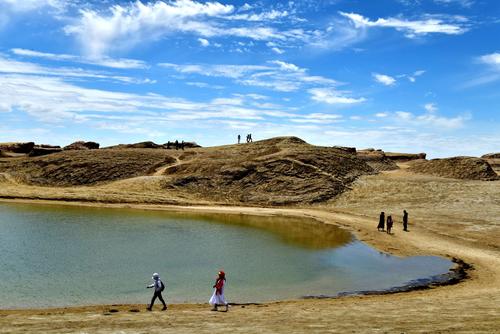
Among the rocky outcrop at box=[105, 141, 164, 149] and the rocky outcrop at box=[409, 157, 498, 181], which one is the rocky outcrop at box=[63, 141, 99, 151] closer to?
the rocky outcrop at box=[105, 141, 164, 149]

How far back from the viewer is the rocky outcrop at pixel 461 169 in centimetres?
7788

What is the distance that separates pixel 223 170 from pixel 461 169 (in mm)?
42270

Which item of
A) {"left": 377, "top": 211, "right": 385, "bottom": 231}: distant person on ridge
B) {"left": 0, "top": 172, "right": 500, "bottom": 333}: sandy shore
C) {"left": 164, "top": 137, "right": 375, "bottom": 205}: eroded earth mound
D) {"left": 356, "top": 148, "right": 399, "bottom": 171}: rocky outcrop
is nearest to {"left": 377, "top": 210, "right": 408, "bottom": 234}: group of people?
{"left": 377, "top": 211, "right": 385, "bottom": 231}: distant person on ridge

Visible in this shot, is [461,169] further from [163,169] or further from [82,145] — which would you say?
[82,145]

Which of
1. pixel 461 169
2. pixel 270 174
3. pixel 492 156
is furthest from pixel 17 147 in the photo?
pixel 492 156

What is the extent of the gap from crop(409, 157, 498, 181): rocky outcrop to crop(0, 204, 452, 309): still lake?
42087 mm

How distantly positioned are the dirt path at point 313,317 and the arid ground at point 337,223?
4 centimetres

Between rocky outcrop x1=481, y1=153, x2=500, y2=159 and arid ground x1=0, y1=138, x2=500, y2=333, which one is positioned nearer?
arid ground x1=0, y1=138, x2=500, y2=333

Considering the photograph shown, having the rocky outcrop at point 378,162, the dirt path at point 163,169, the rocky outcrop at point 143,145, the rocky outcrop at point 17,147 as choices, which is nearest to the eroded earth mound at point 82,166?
the dirt path at point 163,169

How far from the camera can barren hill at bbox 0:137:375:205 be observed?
70.9m

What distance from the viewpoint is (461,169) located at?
81.0m

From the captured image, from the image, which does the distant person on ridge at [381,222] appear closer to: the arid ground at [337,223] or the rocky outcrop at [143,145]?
the arid ground at [337,223]

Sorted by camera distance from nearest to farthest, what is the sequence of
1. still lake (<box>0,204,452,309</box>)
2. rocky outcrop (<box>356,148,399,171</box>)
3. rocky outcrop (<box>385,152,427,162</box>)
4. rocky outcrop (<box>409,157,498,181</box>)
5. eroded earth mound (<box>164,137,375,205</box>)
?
still lake (<box>0,204,452,309</box>), eroded earth mound (<box>164,137,375,205</box>), rocky outcrop (<box>409,157,498,181</box>), rocky outcrop (<box>356,148,399,171</box>), rocky outcrop (<box>385,152,427,162</box>)

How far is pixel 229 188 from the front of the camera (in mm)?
72812
